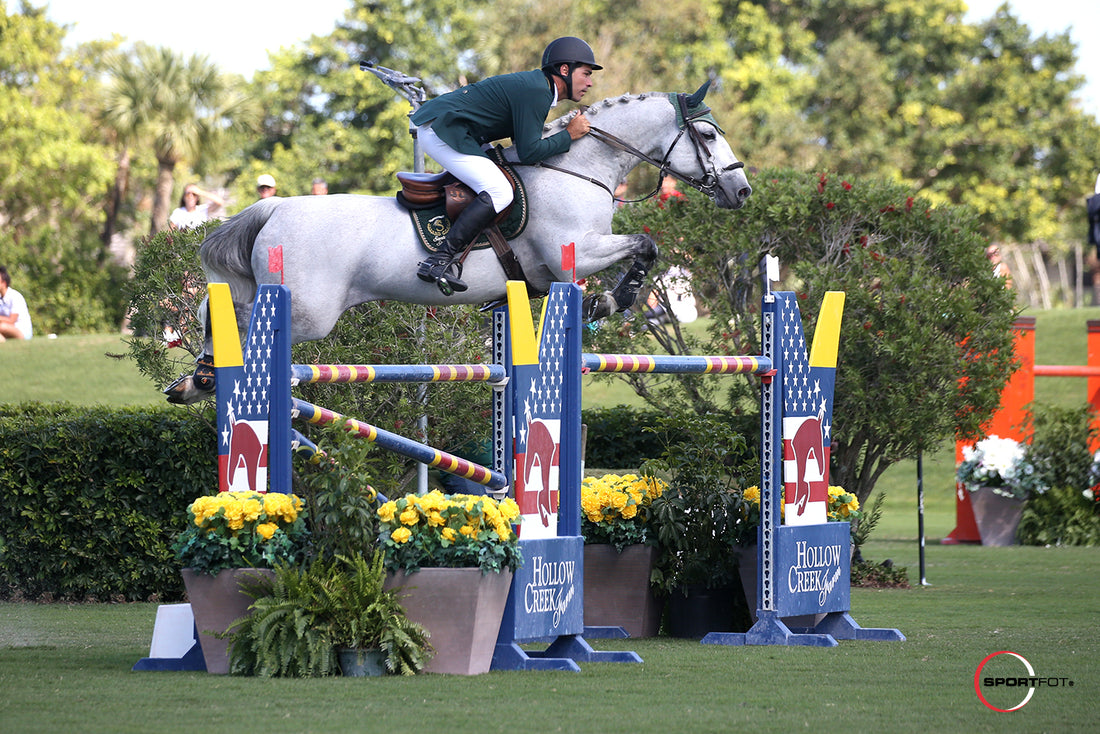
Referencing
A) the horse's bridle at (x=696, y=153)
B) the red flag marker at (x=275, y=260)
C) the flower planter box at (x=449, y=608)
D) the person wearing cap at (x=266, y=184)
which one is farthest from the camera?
the person wearing cap at (x=266, y=184)

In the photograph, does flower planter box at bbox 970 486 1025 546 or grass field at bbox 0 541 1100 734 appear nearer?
grass field at bbox 0 541 1100 734

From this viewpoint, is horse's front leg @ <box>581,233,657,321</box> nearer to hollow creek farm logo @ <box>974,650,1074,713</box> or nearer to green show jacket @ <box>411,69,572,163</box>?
green show jacket @ <box>411,69,572,163</box>

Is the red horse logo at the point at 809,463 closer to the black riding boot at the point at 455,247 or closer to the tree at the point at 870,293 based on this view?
the black riding boot at the point at 455,247

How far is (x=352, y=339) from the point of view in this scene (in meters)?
8.19

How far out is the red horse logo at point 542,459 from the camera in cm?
540

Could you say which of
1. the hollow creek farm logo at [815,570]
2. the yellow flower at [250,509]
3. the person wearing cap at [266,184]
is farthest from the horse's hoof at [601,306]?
the person wearing cap at [266,184]

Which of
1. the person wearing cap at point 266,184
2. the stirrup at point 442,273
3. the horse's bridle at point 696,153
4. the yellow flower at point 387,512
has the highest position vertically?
the person wearing cap at point 266,184

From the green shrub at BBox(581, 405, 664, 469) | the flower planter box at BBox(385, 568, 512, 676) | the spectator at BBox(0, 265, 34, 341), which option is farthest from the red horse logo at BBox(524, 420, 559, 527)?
the spectator at BBox(0, 265, 34, 341)

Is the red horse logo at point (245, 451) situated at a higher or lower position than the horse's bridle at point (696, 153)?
lower

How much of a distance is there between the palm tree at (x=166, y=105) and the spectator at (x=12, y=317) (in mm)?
13005

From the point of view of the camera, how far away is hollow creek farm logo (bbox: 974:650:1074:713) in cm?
444

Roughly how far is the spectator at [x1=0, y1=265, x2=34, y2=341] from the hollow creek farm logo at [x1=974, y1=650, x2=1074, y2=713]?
47.4 feet

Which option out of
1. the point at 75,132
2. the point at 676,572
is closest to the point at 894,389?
the point at 676,572

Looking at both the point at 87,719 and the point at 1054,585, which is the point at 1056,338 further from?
the point at 87,719
